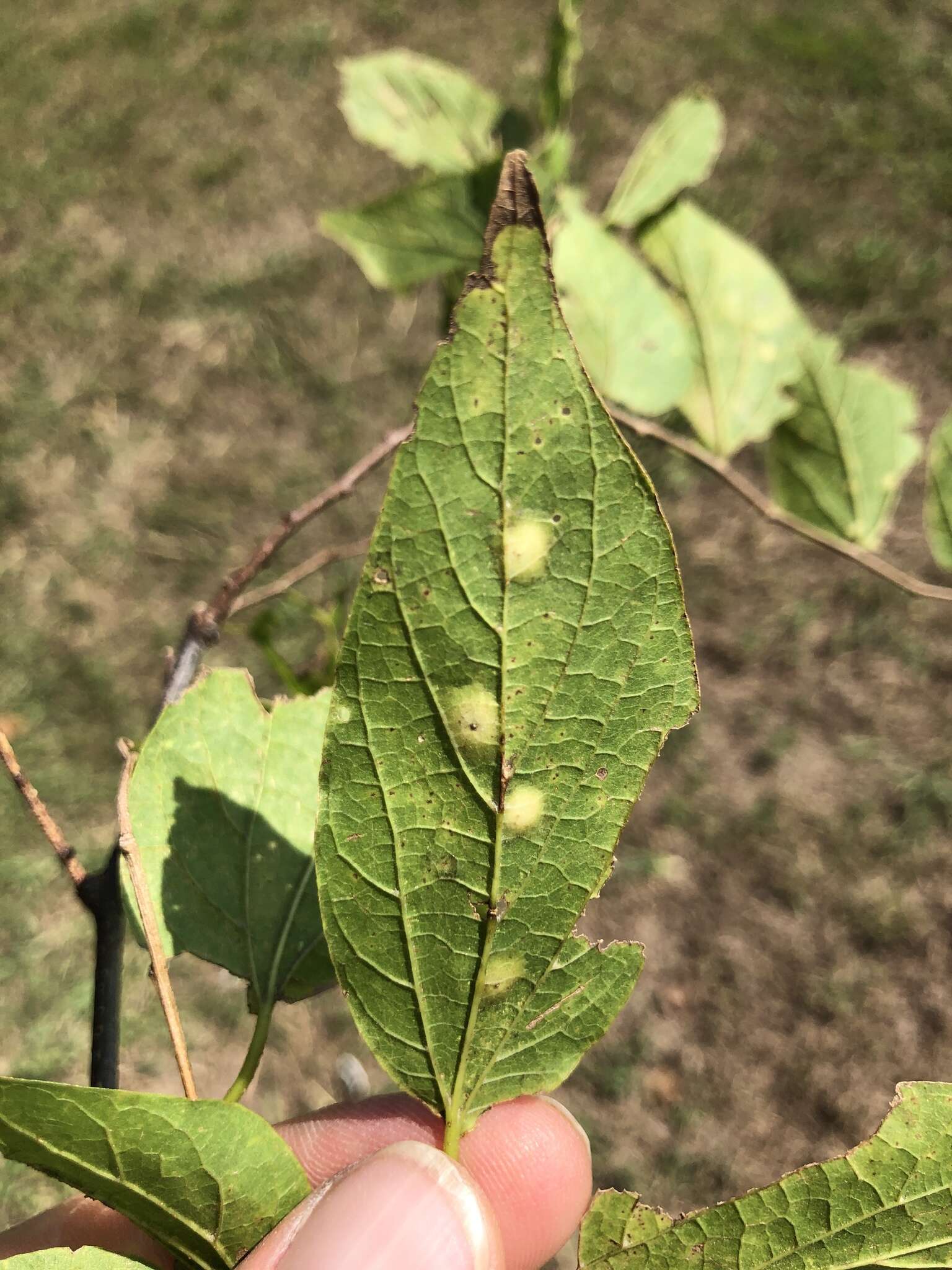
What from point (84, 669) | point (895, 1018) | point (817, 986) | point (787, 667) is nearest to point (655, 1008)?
point (817, 986)

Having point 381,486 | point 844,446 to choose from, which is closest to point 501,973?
point 844,446

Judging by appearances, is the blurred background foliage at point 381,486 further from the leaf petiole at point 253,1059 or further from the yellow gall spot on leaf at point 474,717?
the yellow gall spot on leaf at point 474,717

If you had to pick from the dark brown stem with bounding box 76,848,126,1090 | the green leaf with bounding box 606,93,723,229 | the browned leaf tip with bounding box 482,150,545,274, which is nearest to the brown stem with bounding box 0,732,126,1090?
the dark brown stem with bounding box 76,848,126,1090

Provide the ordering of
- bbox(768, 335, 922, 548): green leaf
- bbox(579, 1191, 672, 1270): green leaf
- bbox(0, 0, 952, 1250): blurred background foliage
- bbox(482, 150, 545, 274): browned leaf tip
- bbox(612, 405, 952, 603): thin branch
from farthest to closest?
bbox(0, 0, 952, 1250): blurred background foliage
bbox(768, 335, 922, 548): green leaf
bbox(612, 405, 952, 603): thin branch
bbox(579, 1191, 672, 1270): green leaf
bbox(482, 150, 545, 274): browned leaf tip

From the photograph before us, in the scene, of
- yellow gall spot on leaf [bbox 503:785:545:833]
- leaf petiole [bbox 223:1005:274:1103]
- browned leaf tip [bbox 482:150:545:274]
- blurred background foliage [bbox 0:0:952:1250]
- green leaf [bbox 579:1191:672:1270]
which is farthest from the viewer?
blurred background foliage [bbox 0:0:952:1250]

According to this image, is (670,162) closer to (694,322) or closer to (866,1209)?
(694,322)

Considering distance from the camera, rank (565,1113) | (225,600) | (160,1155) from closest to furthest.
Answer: (160,1155)
(225,600)
(565,1113)

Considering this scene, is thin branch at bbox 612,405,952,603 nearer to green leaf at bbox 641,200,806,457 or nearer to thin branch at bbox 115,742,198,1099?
green leaf at bbox 641,200,806,457
